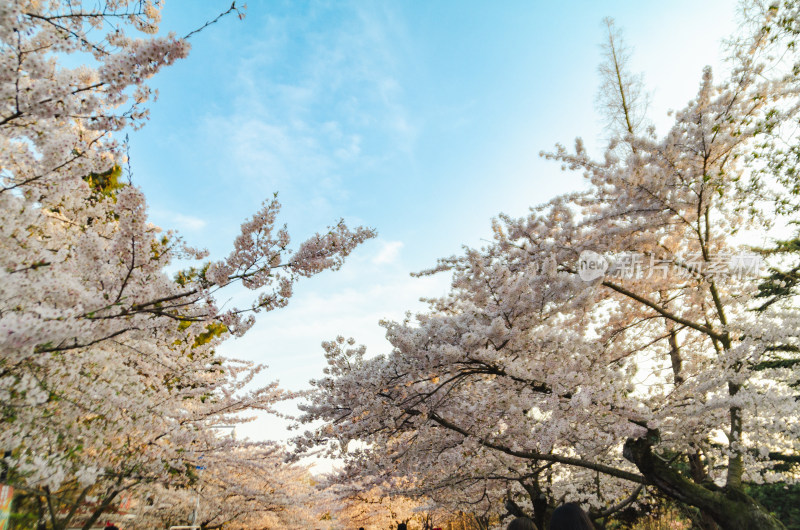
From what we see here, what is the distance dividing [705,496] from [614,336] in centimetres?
333

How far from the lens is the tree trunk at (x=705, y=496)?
5628 millimetres

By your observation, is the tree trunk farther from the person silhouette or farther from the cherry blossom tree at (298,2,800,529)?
the person silhouette

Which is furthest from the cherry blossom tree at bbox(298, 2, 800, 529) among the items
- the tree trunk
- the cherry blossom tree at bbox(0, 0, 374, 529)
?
the cherry blossom tree at bbox(0, 0, 374, 529)

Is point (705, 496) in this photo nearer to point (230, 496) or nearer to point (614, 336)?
point (614, 336)

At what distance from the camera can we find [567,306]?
519 centimetres

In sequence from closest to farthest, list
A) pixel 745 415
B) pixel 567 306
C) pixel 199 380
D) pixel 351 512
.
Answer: pixel 567 306, pixel 745 415, pixel 199 380, pixel 351 512

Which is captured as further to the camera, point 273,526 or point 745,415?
point 273,526

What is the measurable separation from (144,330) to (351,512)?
26593 mm

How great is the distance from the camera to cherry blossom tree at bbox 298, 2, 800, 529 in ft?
18.8

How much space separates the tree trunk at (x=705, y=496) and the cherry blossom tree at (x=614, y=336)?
0.02m

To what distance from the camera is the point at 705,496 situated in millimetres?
5902

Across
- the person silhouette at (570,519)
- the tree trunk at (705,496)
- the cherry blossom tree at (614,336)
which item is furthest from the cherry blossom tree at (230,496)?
the person silhouette at (570,519)

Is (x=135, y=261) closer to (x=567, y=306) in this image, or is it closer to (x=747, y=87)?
(x=567, y=306)

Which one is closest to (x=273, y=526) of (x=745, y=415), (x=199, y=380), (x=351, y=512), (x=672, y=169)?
(x=351, y=512)
